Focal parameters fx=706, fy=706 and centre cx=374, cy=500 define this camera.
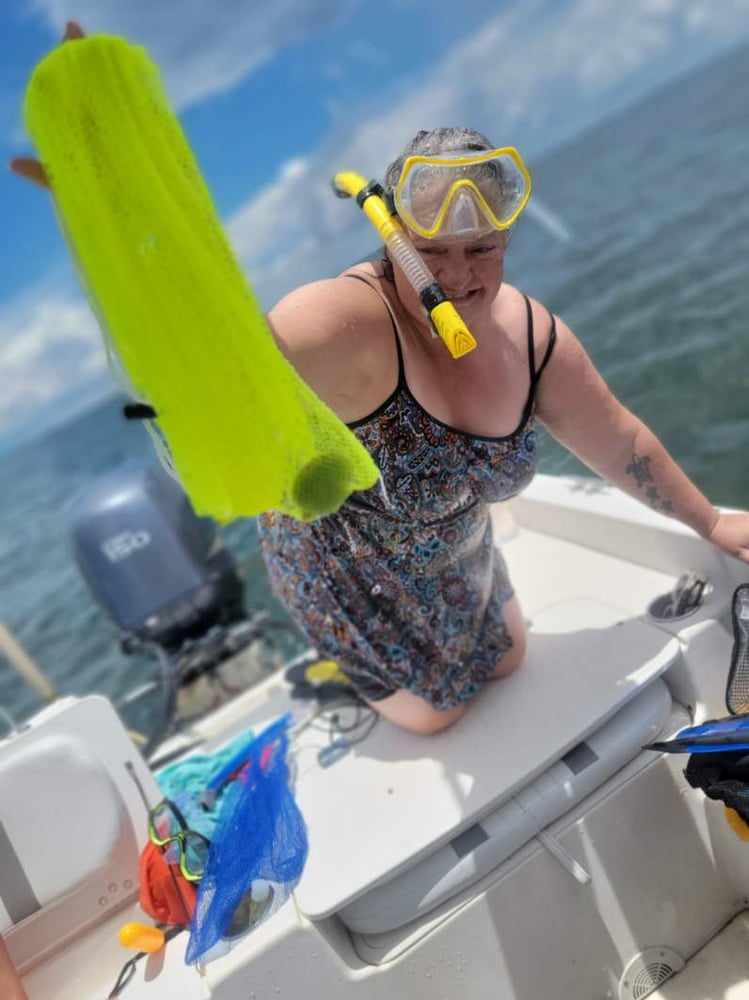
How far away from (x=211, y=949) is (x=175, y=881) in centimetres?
16

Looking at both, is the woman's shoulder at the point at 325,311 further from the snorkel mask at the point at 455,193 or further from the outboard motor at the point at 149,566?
the outboard motor at the point at 149,566

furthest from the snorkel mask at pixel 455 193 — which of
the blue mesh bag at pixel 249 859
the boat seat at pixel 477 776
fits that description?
the blue mesh bag at pixel 249 859

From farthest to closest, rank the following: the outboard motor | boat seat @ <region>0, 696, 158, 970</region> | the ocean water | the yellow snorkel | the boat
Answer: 1. the ocean water
2. the outboard motor
3. boat seat @ <region>0, 696, 158, 970</region>
4. the boat
5. the yellow snorkel

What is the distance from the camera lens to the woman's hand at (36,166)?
26.5 inches

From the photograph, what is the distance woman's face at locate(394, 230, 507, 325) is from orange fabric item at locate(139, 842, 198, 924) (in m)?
1.16

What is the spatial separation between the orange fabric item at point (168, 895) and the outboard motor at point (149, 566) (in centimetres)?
151

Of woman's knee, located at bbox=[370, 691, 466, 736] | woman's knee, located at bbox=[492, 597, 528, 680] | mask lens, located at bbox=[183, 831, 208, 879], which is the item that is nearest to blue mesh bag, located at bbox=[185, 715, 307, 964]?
mask lens, located at bbox=[183, 831, 208, 879]

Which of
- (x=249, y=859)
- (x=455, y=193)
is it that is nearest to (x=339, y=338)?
(x=455, y=193)

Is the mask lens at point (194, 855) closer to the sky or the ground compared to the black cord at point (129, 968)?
closer to the sky

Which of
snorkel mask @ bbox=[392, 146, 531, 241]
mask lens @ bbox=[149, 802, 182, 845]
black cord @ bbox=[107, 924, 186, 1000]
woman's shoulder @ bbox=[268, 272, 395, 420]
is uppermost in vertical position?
snorkel mask @ bbox=[392, 146, 531, 241]

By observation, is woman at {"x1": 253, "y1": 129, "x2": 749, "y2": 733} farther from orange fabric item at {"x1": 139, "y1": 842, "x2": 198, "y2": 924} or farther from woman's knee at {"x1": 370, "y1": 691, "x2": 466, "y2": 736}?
orange fabric item at {"x1": 139, "y1": 842, "x2": 198, "y2": 924}

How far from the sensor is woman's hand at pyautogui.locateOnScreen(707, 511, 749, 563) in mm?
1519

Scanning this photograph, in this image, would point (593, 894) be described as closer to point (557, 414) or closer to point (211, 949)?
point (211, 949)

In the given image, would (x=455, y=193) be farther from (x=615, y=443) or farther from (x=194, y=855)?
(x=194, y=855)
